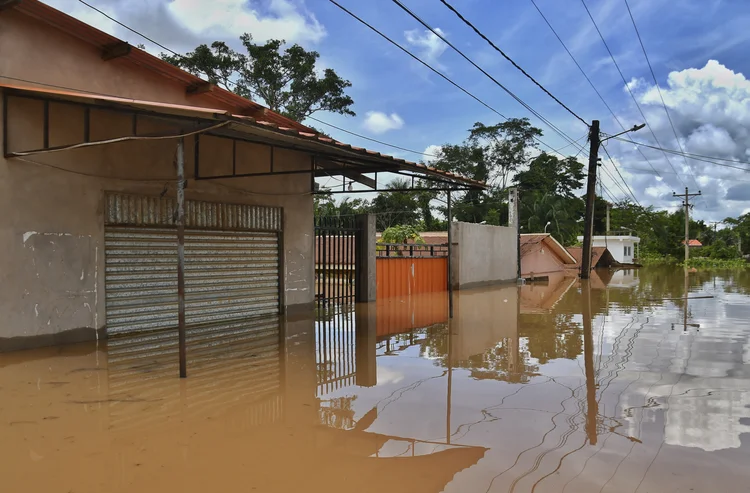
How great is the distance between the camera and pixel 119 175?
869 cm

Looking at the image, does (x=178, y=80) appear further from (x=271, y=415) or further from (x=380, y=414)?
(x=380, y=414)

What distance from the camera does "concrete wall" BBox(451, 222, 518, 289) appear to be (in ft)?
63.3

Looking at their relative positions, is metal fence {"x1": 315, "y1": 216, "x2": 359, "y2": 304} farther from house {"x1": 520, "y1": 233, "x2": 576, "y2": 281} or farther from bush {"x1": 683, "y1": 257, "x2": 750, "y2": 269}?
bush {"x1": 683, "y1": 257, "x2": 750, "y2": 269}

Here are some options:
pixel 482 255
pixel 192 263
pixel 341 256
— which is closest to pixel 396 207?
pixel 482 255

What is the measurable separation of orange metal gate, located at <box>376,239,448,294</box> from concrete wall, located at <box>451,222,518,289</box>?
0.57 meters

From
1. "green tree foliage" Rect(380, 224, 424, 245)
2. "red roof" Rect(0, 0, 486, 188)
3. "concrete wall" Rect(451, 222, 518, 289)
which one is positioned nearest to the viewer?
"red roof" Rect(0, 0, 486, 188)

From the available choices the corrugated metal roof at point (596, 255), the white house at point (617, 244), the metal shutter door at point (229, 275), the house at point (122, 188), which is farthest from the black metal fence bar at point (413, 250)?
the white house at point (617, 244)

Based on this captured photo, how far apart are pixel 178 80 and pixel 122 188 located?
A: 2.40 meters

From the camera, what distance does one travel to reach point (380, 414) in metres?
5.18

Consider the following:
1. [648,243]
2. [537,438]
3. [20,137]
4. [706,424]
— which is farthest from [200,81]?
[648,243]

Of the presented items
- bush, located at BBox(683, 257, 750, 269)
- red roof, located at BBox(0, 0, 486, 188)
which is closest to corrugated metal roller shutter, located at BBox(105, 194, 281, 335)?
red roof, located at BBox(0, 0, 486, 188)

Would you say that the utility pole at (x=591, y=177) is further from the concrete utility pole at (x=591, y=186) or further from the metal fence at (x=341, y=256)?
the metal fence at (x=341, y=256)

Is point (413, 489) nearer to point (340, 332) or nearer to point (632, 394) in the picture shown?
point (632, 394)

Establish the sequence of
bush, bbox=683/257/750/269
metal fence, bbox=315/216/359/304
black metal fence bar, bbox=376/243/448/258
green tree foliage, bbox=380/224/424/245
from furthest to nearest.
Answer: bush, bbox=683/257/750/269
green tree foliage, bbox=380/224/424/245
black metal fence bar, bbox=376/243/448/258
metal fence, bbox=315/216/359/304
